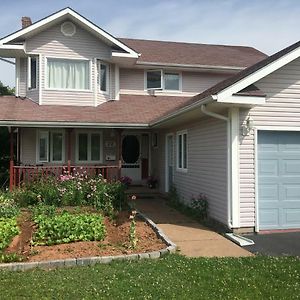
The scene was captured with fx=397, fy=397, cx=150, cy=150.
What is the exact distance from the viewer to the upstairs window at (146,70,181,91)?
1817 centimetres

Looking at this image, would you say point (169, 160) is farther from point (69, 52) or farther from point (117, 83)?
point (69, 52)

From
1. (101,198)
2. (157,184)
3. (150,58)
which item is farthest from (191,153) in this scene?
(150,58)

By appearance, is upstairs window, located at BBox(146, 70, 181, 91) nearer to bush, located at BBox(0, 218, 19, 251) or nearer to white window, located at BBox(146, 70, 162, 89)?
white window, located at BBox(146, 70, 162, 89)

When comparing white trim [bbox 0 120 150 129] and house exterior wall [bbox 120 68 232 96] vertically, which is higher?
house exterior wall [bbox 120 68 232 96]

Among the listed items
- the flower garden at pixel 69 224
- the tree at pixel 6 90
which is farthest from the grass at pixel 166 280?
the tree at pixel 6 90

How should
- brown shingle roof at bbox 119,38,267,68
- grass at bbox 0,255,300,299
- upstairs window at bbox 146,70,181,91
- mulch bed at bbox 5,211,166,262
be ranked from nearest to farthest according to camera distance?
1. grass at bbox 0,255,300,299
2. mulch bed at bbox 5,211,166,262
3. upstairs window at bbox 146,70,181,91
4. brown shingle roof at bbox 119,38,267,68

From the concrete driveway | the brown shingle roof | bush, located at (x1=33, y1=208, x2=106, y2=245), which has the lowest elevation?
the concrete driveway

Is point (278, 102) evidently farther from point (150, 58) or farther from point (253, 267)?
point (150, 58)

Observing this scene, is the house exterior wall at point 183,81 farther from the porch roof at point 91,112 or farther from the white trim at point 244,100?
the white trim at point 244,100

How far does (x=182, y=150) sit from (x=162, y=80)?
222 inches

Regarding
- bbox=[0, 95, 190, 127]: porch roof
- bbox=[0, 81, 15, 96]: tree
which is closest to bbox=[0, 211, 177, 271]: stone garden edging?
bbox=[0, 95, 190, 127]: porch roof

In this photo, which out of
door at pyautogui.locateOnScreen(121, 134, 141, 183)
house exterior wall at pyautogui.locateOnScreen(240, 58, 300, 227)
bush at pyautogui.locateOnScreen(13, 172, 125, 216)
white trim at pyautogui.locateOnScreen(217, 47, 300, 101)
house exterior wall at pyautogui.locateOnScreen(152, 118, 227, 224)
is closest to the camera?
white trim at pyautogui.locateOnScreen(217, 47, 300, 101)

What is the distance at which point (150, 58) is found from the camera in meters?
18.1

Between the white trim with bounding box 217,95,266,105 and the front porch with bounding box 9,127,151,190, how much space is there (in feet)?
22.6
